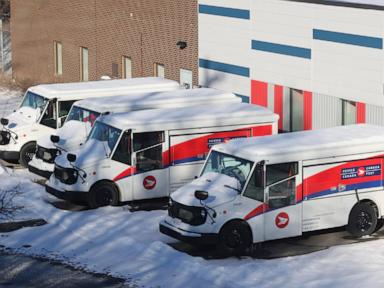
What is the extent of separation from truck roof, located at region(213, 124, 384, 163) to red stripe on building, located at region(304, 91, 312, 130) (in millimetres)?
6240

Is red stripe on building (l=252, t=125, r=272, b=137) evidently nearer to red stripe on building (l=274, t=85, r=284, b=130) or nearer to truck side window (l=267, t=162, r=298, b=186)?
truck side window (l=267, t=162, r=298, b=186)

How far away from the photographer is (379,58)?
83.7 ft

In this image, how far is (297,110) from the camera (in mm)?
28844

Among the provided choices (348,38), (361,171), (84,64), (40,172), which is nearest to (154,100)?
(40,172)

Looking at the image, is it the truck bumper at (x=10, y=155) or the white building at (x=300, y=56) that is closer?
the white building at (x=300, y=56)

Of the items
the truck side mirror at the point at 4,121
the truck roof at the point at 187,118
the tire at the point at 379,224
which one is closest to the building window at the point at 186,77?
the truck side mirror at the point at 4,121

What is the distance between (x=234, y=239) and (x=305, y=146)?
232cm

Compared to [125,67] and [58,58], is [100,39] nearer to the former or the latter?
[125,67]

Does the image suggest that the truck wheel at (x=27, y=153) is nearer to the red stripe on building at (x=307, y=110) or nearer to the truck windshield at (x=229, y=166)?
the red stripe on building at (x=307, y=110)

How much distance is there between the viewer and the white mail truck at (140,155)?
23594 millimetres

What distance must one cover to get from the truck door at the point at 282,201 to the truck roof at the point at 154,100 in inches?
249

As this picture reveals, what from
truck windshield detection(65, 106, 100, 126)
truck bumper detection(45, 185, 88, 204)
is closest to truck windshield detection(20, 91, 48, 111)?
truck windshield detection(65, 106, 100, 126)

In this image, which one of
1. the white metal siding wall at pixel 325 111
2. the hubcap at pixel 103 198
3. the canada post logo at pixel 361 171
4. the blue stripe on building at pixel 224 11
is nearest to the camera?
the canada post logo at pixel 361 171

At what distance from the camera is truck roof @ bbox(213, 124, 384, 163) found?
2038 centimetres
